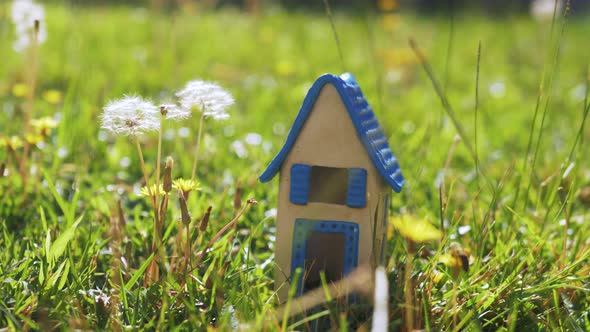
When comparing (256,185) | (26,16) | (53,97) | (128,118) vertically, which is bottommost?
(256,185)

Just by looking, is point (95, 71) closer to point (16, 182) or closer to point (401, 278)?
point (16, 182)

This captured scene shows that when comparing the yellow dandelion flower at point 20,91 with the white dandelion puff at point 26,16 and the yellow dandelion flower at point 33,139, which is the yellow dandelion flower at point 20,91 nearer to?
the white dandelion puff at point 26,16

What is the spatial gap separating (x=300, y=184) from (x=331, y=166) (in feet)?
0.27

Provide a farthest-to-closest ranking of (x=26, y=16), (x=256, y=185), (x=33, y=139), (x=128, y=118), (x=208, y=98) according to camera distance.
Answer: (x=26, y=16)
(x=256, y=185)
(x=33, y=139)
(x=208, y=98)
(x=128, y=118)

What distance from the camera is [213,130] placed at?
2.80 metres

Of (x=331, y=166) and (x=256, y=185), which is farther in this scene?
(x=256, y=185)

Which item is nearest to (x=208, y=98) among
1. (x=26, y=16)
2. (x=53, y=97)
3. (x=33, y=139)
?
(x=33, y=139)

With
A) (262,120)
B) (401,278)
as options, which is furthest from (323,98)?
(262,120)

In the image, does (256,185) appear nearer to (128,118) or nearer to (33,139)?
(33,139)

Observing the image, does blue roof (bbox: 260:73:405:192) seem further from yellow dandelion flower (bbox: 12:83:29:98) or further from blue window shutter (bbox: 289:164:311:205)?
yellow dandelion flower (bbox: 12:83:29:98)

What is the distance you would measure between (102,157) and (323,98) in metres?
1.29

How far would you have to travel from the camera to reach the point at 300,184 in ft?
5.21

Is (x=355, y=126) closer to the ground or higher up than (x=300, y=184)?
higher up

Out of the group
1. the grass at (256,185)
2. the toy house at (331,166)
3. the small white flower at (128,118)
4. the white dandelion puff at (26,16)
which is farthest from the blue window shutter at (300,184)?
the white dandelion puff at (26,16)
